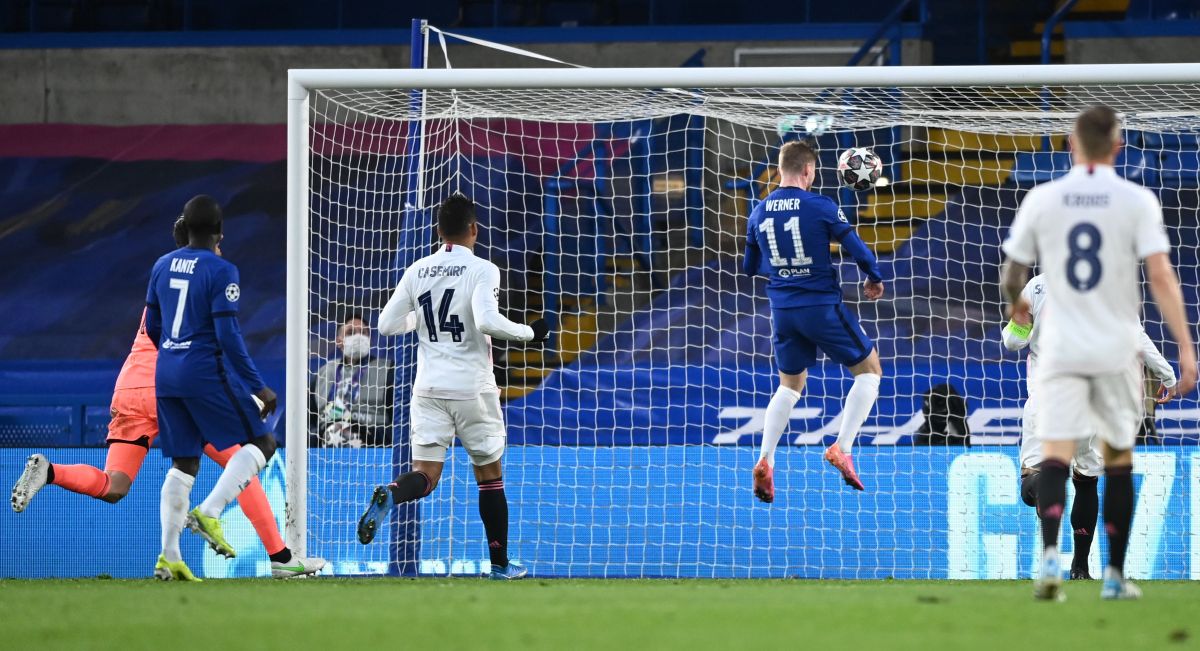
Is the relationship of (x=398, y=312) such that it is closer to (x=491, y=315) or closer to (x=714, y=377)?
(x=491, y=315)

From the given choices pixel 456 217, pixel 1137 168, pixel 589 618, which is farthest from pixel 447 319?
pixel 1137 168

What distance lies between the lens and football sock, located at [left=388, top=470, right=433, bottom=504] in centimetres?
729

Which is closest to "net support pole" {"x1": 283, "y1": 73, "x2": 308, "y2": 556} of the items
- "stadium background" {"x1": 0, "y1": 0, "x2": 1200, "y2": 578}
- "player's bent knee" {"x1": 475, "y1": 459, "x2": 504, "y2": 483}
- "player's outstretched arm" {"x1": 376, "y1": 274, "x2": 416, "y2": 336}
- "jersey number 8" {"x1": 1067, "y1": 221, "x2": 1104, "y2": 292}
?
"player's outstretched arm" {"x1": 376, "y1": 274, "x2": 416, "y2": 336}

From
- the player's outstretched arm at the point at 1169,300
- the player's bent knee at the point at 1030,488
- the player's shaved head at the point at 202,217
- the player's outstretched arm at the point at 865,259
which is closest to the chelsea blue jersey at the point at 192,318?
the player's shaved head at the point at 202,217

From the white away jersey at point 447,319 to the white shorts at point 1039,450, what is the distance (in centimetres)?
284

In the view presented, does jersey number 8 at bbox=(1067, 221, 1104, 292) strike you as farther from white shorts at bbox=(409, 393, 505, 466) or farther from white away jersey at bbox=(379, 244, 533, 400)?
white shorts at bbox=(409, 393, 505, 466)

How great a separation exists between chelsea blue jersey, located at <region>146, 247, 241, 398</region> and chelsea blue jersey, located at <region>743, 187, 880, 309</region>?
2.73m

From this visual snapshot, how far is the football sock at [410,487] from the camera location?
729cm

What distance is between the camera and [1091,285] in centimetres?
499

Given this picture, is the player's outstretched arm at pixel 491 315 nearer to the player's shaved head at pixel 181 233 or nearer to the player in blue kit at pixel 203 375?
the player in blue kit at pixel 203 375

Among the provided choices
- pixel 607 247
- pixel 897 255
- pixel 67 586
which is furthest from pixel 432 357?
pixel 897 255

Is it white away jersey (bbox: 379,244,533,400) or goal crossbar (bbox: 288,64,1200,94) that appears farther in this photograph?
goal crossbar (bbox: 288,64,1200,94)

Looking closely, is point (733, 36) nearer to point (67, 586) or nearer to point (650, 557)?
point (650, 557)

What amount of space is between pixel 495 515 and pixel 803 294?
196cm
